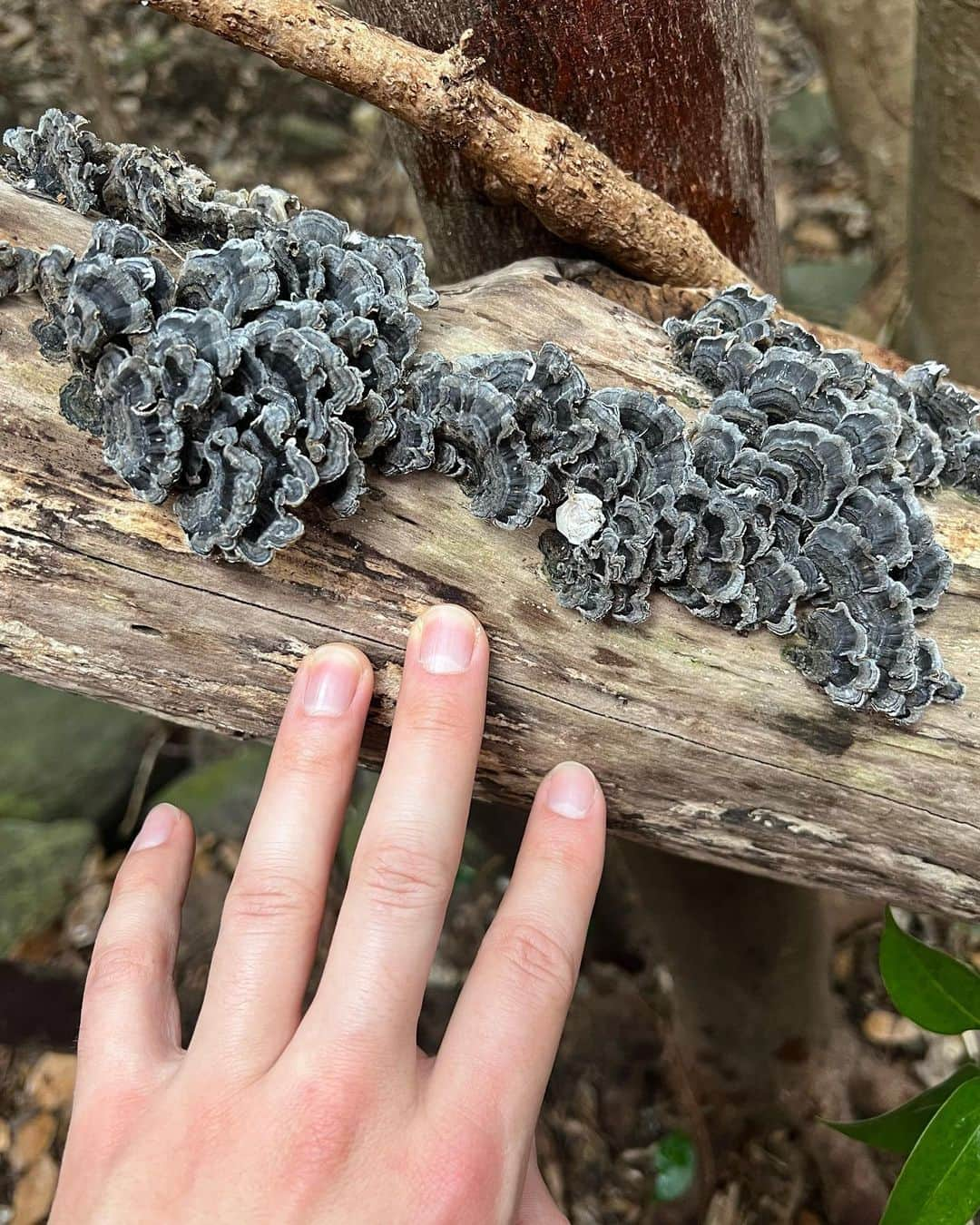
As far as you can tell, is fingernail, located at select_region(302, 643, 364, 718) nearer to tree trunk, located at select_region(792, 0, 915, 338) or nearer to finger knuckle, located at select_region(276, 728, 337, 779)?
finger knuckle, located at select_region(276, 728, 337, 779)

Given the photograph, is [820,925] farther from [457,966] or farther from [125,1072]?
[125,1072]

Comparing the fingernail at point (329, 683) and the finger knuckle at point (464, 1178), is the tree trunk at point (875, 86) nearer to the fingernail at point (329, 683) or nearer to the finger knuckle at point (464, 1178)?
the fingernail at point (329, 683)

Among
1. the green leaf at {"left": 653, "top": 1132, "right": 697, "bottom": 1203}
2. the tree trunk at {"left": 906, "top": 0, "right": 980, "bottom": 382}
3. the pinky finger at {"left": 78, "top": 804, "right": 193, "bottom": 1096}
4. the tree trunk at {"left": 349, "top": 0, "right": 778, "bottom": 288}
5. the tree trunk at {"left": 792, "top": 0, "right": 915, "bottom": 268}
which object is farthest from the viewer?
the tree trunk at {"left": 792, "top": 0, "right": 915, "bottom": 268}

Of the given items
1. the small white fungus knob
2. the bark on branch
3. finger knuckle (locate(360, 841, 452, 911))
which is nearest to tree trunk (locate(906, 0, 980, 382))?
the bark on branch

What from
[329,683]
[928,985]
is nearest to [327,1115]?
[329,683]

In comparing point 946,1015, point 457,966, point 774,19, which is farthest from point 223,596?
point 774,19

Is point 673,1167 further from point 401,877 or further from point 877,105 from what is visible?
point 877,105

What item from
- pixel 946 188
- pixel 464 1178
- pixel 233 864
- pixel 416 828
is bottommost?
pixel 233 864
